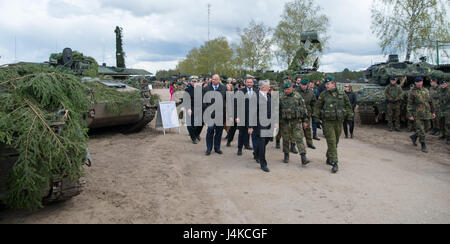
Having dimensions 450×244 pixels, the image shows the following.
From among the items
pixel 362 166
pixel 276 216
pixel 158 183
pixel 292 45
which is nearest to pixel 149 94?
pixel 158 183

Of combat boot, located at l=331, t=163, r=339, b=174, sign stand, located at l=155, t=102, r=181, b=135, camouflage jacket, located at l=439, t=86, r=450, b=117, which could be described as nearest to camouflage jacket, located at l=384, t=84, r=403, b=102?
camouflage jacket, located at l=439, t=86, r=450, b=117

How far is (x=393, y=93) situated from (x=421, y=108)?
3.03 m

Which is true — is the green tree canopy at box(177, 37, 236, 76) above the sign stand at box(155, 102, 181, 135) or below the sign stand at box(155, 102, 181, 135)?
above

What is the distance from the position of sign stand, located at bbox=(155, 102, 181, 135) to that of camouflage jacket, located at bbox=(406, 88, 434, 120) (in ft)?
21.2

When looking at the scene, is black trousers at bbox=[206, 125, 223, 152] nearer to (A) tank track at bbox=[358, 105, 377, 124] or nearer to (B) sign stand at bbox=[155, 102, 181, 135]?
(B) sign stand at bbox=[155, 102, 181, 135]

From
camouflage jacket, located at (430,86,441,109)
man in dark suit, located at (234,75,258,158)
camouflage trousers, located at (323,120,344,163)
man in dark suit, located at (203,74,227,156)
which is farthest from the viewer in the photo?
camouflage jacket, located at (430,86,441,109)

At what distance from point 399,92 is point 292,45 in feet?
79.1

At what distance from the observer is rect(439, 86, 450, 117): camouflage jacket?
29.0ft

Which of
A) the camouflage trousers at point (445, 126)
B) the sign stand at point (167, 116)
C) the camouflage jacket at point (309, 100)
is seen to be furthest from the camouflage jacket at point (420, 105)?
the sign stand at point (167, 116)

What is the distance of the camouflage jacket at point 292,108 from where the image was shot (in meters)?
6.71

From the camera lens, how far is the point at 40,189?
367cm

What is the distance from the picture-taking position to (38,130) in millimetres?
3615

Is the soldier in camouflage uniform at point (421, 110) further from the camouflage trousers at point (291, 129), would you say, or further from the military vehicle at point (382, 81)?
the camouflage trousers at point (291, 129)
